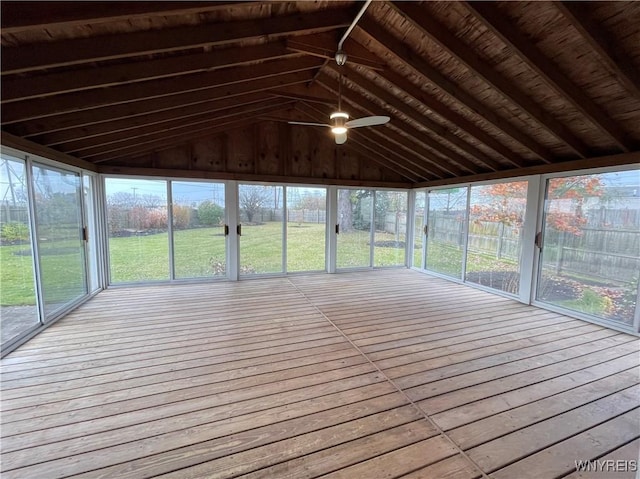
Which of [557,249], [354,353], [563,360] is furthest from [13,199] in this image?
[557,249]

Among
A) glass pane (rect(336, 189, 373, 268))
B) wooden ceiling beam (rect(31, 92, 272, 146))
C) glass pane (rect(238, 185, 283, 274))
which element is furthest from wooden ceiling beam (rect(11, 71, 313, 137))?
glass pane (rect(336, 189, 373, 268))

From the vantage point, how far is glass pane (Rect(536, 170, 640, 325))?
378 cm

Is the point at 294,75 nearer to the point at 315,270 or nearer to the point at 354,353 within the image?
the point at 354,353

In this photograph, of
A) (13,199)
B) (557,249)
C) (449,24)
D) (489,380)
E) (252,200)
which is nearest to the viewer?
(489,380)

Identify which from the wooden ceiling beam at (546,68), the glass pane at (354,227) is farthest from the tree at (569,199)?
the glass pane at (354,227)

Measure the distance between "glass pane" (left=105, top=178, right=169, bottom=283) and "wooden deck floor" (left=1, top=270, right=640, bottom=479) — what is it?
5.56ft

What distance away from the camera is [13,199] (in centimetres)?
323

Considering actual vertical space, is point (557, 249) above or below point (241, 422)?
above

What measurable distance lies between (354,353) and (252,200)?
4434 millimetres

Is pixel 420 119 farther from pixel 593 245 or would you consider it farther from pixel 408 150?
pixel 593 245

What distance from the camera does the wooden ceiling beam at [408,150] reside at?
218 inches

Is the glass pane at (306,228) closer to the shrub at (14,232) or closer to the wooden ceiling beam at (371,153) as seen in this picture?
the wooden ceiling beam at (371,153)

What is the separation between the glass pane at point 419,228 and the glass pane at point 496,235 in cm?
148

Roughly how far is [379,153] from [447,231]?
253 cm
